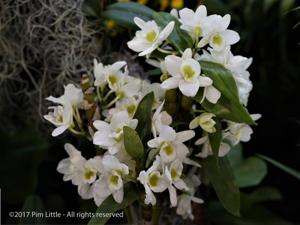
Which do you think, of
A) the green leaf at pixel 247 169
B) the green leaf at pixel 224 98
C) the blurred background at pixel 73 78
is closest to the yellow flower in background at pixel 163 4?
the blurred background at pixel 73 78

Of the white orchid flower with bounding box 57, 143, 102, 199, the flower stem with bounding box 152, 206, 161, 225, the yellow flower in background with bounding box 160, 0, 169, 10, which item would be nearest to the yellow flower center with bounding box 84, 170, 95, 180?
the white orchid flower with bounding box 57, 143, 102, 199

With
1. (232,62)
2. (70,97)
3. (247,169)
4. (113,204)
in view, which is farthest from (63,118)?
(247,169)

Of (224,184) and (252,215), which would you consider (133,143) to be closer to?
(224,184)

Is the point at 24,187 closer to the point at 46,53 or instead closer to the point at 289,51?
the point at 46,53

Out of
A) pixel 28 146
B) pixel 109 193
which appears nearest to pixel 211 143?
pixel 109 193

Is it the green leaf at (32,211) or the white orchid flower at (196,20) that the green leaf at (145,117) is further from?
the green leaf at (32,211)

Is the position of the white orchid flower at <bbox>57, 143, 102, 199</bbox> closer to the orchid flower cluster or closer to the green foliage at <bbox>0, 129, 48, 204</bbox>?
the orchid flower cluster
